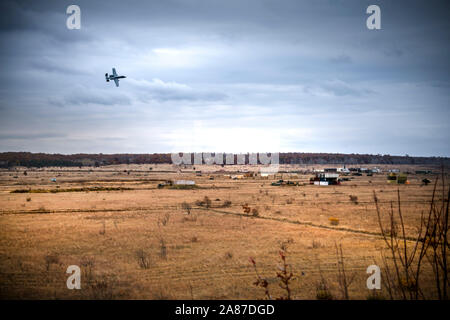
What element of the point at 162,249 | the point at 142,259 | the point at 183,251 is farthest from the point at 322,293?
the point at 162,249

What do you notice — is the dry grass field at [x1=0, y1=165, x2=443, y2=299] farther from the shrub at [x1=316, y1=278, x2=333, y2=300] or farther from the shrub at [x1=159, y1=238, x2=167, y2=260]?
the shrub at [x1=316, y1=278, x2=333, y2=300]

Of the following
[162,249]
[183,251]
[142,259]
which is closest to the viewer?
[142,259]

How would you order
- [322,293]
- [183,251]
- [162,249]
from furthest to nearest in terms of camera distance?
[162,249]
[183,251]
[322,293]

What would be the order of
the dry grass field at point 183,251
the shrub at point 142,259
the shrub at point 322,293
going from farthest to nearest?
the shrub at point 142,259
the dry grass field at point 183,251
the shrub at point 322,293

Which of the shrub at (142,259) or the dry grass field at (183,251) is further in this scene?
the shrub at (142,259)

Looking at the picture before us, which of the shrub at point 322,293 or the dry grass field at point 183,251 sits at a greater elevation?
the shrub at point 322,293

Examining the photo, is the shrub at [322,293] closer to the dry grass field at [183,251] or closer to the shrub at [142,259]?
the dry grass field at [183,251]

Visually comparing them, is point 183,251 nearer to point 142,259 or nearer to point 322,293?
point 142,259

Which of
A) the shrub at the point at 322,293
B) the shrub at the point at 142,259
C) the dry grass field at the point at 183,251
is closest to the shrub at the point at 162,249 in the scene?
the dry grass field at the point at 183,251

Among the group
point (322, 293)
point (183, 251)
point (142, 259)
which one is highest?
point (322, 293)

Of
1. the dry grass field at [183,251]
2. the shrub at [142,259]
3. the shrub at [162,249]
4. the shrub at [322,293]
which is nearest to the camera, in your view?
the shrub at [322,293]
